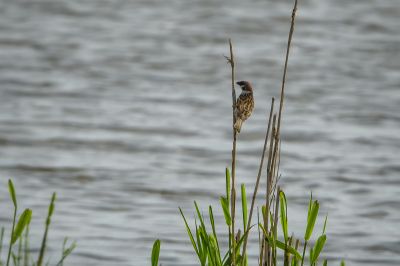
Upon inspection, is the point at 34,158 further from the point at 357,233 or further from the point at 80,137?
the point at 357,233

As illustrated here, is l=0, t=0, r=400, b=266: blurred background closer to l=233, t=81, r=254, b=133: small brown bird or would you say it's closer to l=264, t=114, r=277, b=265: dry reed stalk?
l=264, t=114, r=277, b=265: dry reed stalk

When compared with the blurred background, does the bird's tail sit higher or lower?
higher

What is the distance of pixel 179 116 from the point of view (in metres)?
8.73

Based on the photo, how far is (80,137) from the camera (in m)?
8.09

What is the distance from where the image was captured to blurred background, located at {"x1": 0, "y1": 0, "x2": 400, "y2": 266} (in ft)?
20.8

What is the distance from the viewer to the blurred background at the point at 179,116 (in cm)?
633

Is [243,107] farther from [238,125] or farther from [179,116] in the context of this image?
[179,116]

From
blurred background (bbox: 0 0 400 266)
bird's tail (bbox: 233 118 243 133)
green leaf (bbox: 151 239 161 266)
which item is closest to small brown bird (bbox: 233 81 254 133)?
bird's tail (bbox: 233 118 243 133)

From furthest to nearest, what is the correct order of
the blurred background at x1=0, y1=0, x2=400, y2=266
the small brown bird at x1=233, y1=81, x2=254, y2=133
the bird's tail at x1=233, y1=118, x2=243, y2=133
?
the blurred background at x1=0, y1=0, x2=400, y2=266 < the small brown bird at x1=233, y1=81, x2=254, y2=133 < the bird's tail at x1=233, y1=118, x2=243, y2=133

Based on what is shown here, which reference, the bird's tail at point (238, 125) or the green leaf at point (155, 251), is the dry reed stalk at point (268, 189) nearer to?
the bird's tail at point (238, 125)

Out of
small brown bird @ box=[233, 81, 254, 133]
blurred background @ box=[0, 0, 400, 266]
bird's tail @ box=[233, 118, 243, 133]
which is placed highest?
small brown bird @ box=[233, 81, 254, 133]

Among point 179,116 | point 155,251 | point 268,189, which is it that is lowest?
point 179,116

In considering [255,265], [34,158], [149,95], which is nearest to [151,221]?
[255,265]

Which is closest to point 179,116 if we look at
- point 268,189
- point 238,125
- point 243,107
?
point 268,189
